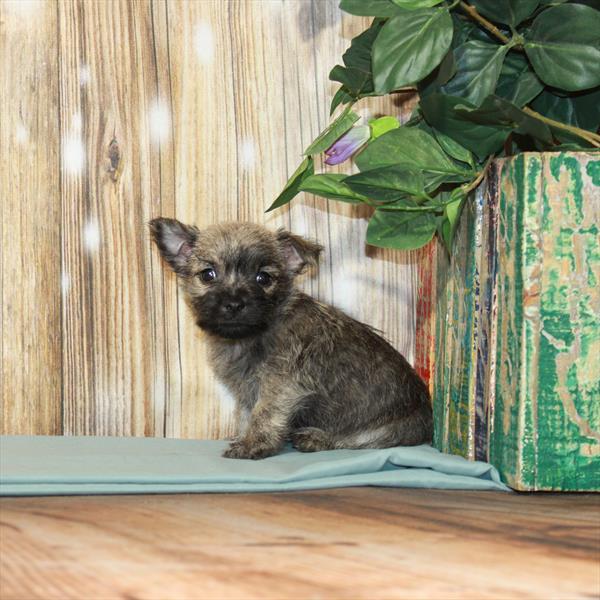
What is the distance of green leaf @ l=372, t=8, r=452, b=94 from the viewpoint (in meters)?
1.49

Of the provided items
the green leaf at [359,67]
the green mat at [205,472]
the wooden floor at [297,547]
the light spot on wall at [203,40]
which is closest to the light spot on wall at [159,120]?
the light spot on wall at [203,40]

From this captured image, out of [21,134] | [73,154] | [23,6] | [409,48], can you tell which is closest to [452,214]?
[409,48]

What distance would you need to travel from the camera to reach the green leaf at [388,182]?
5.30 ft

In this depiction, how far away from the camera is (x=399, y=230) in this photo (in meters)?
1.76

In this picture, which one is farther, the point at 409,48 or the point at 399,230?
the point at 399,230

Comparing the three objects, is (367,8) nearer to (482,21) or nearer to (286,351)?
(482,21)

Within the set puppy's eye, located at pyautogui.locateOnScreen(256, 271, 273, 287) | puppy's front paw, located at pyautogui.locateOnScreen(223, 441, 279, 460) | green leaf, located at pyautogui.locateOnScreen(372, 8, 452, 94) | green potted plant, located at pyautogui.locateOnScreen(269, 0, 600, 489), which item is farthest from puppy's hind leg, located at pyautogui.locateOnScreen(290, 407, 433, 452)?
green leaf, located at pyautogui.locateOnScreen(372, 8, 452, 94)

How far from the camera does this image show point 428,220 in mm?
1758

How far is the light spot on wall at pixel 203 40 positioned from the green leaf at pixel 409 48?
82cm

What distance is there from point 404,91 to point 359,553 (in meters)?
1.31

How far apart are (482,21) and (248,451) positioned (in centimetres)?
98

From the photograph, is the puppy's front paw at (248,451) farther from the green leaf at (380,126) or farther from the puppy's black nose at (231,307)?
the green leaf at (380,126)

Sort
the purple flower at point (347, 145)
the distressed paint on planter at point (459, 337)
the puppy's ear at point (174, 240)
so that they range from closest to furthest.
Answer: the distressed paint on planter at point (459, 337) → the purple flower at point (347, 145) → the puppy's ear at point (174, 240)

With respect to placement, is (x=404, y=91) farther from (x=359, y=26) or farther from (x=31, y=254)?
(x=31, y=254)
